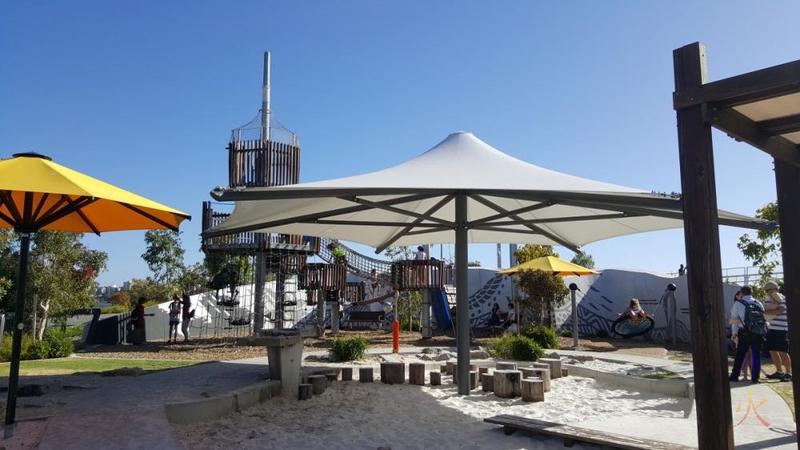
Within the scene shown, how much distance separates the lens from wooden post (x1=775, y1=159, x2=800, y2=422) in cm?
455

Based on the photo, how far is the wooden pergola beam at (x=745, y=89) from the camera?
329 centimetres

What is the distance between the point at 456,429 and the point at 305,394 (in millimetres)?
2397

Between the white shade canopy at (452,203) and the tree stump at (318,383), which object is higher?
the white shade canopy at (452,203)

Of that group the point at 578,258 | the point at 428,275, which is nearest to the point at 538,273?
the point at 428,275

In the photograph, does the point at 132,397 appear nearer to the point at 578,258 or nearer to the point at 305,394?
the point at 305,394

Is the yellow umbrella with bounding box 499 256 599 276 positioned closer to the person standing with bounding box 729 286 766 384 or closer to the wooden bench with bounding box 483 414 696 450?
the person standing with bounding box 729 286 766 384

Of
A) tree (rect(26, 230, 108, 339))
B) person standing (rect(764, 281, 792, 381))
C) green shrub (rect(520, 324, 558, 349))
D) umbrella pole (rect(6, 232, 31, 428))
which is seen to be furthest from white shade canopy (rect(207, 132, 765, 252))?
tree (rect(26, 230, 108, 339))

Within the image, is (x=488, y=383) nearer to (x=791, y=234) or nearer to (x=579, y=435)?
(x=579, y=435)

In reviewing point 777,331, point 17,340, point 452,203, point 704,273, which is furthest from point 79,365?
point 777,331

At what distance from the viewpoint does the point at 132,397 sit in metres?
6.46

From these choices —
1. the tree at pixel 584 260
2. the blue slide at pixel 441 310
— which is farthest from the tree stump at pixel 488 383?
the tree at pixel 584 260

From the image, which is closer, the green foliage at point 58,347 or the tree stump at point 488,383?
the tree stump at point 488,383

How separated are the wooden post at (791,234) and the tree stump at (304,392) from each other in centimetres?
532

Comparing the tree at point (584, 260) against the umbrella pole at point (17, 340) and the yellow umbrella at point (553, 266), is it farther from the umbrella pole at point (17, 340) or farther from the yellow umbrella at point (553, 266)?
the umbrella pole at point (17, 340)
